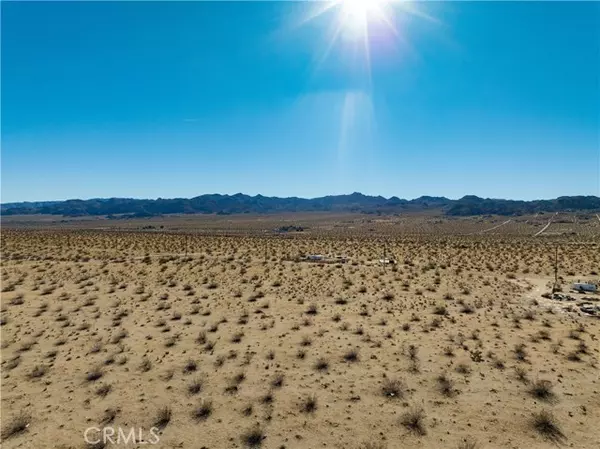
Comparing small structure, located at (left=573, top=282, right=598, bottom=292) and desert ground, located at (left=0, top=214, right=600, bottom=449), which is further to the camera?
small structure, located at (left=573, top=282, right=598, bottom=292)

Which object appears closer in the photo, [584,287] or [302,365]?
[302,365]

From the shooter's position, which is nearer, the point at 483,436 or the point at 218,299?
the point at 483,436

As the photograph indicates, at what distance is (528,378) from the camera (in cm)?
968

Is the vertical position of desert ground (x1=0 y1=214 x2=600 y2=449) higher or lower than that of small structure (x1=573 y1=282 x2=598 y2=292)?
lower

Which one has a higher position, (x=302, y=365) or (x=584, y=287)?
(x=584, y=287)

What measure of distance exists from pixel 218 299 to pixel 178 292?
9.54 feet

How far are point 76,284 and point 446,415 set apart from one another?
20.9 m

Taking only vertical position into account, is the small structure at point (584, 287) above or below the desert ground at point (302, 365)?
above

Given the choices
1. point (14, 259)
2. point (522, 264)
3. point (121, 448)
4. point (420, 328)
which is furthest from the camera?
point (14, 259)

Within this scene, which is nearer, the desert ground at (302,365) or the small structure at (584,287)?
the desert ground at (302,365)

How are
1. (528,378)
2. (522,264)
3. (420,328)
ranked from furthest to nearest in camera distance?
(522,264), (420,328), (528,378)

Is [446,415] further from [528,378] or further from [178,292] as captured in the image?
[178,292]

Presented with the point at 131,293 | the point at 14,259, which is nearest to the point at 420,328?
the point at 131,293

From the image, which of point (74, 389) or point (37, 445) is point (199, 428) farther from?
point (74, 389)
